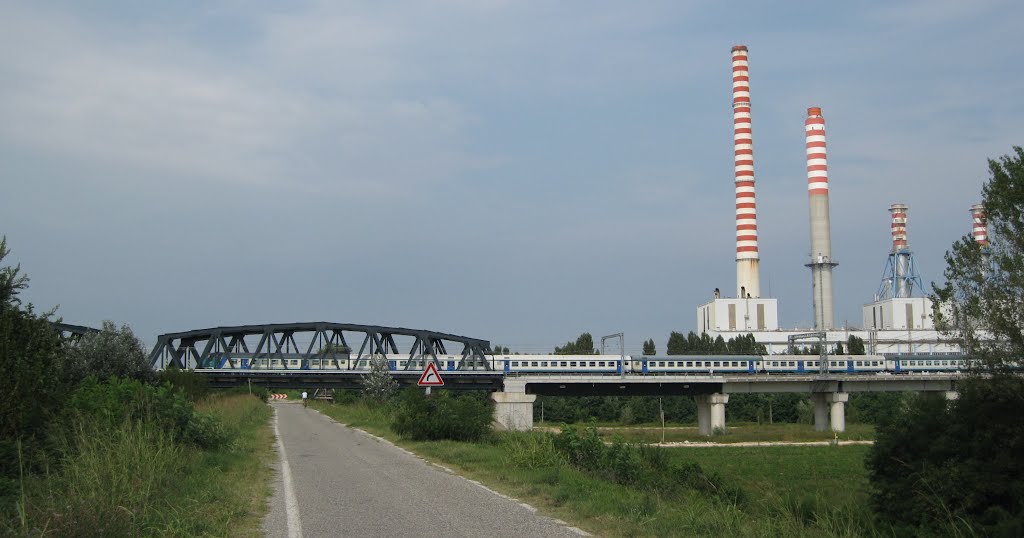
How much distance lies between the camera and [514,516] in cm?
1177

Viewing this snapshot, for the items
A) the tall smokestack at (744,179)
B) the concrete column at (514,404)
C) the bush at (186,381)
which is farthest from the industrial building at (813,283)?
the bush at (186,381)

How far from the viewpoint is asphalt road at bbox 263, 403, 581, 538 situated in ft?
35.4

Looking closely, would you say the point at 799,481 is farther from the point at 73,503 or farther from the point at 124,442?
the point at 73,503

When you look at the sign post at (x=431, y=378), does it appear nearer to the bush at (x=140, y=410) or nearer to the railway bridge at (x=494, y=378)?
the bush at (x=140, y=410)

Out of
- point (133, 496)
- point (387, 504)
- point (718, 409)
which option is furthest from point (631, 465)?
point (718, 409)

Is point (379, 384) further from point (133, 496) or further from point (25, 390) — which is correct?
point (133, 496)

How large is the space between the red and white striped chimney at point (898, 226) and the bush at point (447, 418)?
314 feet

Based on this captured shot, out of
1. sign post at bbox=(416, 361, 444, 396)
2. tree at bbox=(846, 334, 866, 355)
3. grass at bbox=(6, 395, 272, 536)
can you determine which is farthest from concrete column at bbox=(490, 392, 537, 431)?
grass at bbox=(6, 395, 272, 536)

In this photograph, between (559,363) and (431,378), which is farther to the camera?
(559,363)

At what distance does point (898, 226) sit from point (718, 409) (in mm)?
57488

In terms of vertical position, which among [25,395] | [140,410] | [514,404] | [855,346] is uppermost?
[855,346]

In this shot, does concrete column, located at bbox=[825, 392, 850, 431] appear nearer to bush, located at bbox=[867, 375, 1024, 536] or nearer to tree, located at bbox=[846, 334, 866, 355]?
tree, located at bbox=[846, 334, 866, 355]

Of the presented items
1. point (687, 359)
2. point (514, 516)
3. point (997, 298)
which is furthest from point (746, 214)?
point (514, 516)

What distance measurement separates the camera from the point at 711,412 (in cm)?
6850
